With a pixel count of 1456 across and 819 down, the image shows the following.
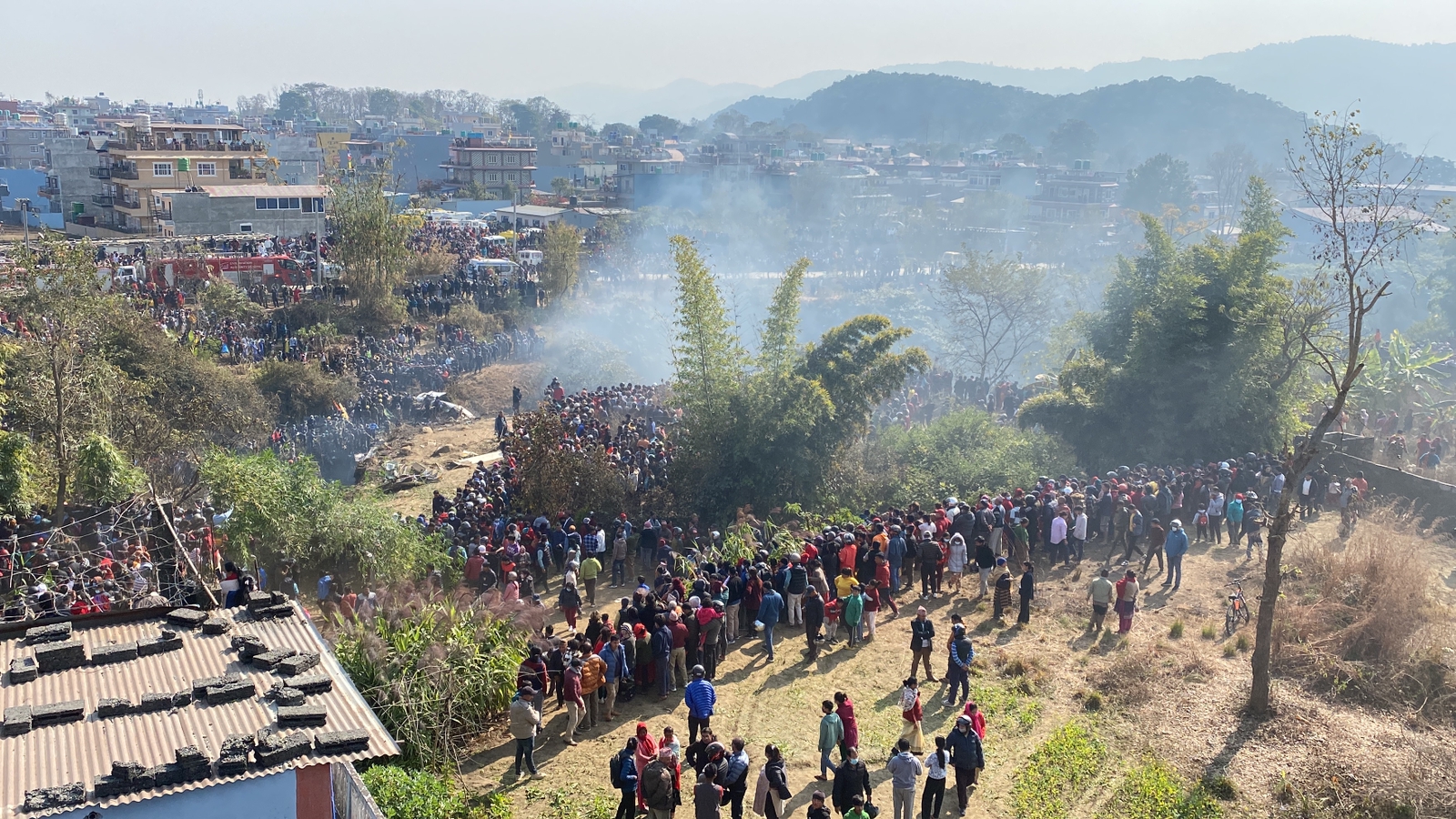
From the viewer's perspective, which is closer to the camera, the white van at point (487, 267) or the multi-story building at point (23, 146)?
the white van at point (487, 267)

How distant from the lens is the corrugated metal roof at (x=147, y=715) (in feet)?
23.0

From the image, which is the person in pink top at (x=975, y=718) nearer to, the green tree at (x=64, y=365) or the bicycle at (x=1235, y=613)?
the bicycle at (x=1235, y=613)

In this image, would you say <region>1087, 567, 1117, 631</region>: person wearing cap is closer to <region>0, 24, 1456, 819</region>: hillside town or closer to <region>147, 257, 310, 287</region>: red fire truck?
<region>0, 24, 1456, 819</region>: hillside town

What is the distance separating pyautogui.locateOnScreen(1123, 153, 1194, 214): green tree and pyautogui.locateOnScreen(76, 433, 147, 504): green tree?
78768mm

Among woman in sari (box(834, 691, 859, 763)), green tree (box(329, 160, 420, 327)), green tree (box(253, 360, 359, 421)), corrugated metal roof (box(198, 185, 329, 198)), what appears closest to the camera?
woman in sari (box(834, 691, 859, 763))

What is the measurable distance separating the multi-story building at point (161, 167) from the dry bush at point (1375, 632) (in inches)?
1994

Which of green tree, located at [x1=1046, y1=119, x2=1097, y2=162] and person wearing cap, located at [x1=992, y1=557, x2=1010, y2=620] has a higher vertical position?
green tree, located at [x1=1046, y1=119, x2=1097, y2=162]

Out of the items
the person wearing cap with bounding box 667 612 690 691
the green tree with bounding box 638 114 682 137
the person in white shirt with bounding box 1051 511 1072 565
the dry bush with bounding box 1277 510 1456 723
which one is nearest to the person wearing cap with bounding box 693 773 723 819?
the person wearing cap with bounding box 667 612 690 691

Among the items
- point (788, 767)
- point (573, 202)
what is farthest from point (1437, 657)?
point (573, 202)

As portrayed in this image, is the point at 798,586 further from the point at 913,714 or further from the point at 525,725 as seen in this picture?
the point at 525,725

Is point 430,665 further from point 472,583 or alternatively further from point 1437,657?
point 1437,657

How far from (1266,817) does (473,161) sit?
7548cm

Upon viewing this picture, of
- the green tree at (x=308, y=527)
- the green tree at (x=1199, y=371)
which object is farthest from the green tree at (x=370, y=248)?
the green tree at (x=1199, y=371)

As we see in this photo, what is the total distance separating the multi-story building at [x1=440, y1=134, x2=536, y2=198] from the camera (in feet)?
253
